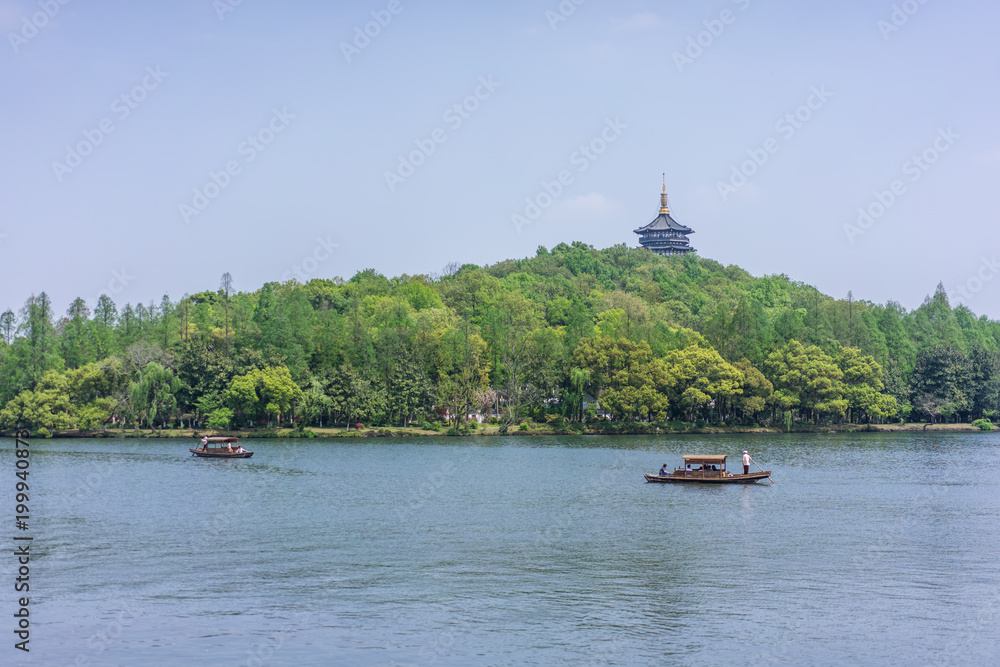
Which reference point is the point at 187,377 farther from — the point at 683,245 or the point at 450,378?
the point at 683,245

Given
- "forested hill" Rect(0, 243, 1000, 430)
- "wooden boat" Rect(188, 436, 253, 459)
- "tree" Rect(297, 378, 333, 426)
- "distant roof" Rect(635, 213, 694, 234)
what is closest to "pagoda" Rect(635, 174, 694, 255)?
"distant roof" Rect(635, 213, 694, 234)

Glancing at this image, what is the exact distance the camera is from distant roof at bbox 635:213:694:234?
16225 centimetres

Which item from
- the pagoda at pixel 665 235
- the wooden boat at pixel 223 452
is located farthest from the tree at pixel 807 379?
the pagoda at pixel 665 235

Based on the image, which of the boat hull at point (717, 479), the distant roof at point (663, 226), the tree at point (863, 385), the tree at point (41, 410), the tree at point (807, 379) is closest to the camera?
the boat hull at point (717, 479)

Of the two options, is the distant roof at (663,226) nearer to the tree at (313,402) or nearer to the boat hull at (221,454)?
the tree at (313,402)

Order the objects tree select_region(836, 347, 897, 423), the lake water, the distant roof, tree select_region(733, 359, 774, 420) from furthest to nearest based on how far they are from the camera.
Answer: the distant roof < tree select_region(836, 347, 897, 423) < tree select_region(733, 359, 774, 420) < the lake water

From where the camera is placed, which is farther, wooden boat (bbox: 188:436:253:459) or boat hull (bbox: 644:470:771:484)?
wooden boat (bbox: 188:436:253:459)

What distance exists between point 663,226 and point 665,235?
5.56ft

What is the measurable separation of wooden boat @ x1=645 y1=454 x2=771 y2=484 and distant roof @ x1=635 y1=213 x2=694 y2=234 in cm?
12382

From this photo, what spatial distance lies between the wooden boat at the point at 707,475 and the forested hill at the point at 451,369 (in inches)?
1118

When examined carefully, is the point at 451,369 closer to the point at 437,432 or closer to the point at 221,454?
the point at 437,432

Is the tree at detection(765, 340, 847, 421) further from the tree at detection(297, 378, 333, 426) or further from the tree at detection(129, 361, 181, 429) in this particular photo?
the tree at detection(129, 361, 181, 429)

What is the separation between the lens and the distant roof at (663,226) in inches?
6388

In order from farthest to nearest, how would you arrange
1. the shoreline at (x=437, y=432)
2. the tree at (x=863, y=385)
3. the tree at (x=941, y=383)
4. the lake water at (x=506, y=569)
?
1. the tree at (x=941, y=383)
2. the tree at (x=863, y=385)
3. the shoreline at (x=437, y=432)
4. the lake water at (x=506, y=569)
